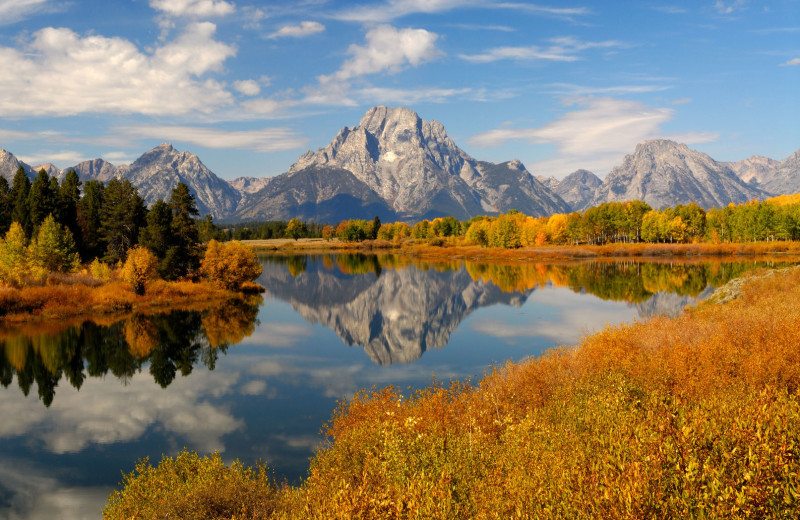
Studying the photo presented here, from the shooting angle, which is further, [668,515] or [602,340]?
[602,340]

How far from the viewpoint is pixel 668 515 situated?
26.6 feet

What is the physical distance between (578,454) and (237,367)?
114 feet

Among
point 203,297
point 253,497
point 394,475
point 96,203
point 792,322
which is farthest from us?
point 96,203

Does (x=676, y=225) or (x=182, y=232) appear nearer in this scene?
(x=182, y=232)

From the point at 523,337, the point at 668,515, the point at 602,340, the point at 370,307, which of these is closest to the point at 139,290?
the point at 370,307

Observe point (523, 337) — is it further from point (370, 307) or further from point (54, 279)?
point (54, 279)

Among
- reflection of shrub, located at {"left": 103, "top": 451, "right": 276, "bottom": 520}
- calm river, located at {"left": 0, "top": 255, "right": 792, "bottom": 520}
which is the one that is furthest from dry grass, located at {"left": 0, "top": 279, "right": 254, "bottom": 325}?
reflection of shrub, located at {"left": 103, "top": 451, "right": 276, "bottom": 520}

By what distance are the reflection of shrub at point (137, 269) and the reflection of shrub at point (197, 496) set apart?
57159 mm

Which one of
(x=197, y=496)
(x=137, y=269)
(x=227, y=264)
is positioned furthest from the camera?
(x=227, y=264)

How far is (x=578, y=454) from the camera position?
10.6 metres

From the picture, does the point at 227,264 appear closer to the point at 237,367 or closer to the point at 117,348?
the point at 117,348

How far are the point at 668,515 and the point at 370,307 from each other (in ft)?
220

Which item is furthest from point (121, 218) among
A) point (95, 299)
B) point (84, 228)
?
point (95, 299)

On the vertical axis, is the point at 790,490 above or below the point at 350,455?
above
